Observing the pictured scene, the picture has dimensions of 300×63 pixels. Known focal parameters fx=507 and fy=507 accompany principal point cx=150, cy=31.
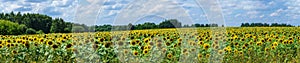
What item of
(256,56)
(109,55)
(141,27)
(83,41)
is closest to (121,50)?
(109,55)

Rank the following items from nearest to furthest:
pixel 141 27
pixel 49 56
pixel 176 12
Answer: pixel 49 56 < pixel 176 12 < pixel 141 27

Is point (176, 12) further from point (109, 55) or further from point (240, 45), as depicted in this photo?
point (109, 55)

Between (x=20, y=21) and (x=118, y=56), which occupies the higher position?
(x=118, y=56)

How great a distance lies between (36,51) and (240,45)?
3.88 m

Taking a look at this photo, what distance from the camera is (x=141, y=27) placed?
65.0ft

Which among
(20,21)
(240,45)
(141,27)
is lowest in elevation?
(20,21)

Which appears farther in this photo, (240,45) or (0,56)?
(240,45)

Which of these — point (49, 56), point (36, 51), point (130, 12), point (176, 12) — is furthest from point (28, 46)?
point (176, 12)

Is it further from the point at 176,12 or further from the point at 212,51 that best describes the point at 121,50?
the point at 176,12

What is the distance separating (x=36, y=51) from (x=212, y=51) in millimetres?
2953

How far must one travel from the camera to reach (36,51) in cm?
856

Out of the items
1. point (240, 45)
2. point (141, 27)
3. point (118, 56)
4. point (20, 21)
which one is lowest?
point (20, 21)

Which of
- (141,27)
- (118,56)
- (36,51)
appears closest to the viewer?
(118,56)

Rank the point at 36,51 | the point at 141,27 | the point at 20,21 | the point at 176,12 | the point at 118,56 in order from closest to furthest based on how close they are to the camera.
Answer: the point at 118,56, the point at 36,51, the point at 176,12, the point at 141,27, the point at 20,21
